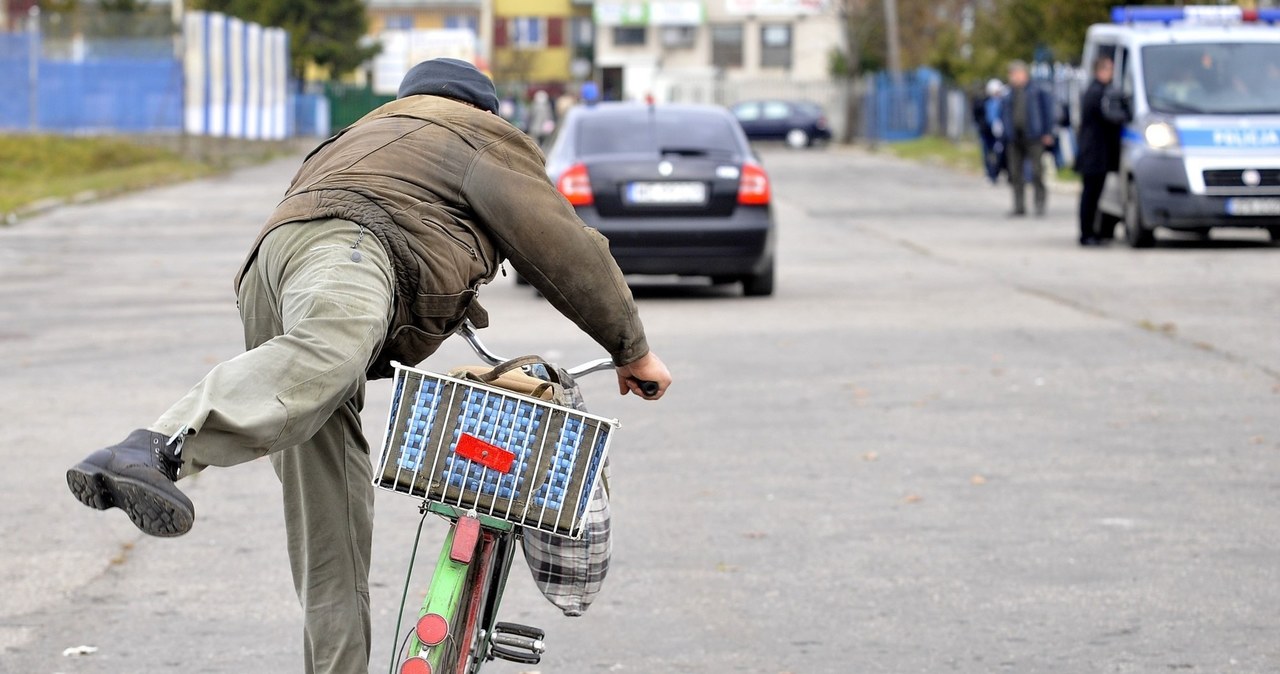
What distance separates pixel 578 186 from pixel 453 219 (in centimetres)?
1066

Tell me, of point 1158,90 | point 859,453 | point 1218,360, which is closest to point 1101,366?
point 1218,360

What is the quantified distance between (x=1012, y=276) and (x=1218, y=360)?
5243mm

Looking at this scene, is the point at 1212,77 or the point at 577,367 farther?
the point at 1212,77

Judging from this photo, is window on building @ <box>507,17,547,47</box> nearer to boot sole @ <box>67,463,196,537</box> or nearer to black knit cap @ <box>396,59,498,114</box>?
black knit cap @ <box>396,59,498,114</box>

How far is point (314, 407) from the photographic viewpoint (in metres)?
3.14

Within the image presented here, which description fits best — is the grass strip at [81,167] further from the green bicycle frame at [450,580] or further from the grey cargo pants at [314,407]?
the green bicycle frame at [450,580]

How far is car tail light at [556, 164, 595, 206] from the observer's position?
46.3ft

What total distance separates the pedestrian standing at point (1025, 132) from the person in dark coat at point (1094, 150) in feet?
14.4

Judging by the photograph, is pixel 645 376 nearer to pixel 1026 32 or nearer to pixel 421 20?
pixel 1026 32

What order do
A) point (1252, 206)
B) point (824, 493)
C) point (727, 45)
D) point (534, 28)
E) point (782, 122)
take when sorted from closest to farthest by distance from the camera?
point (824, 493)
point (1252, 206)
point (782, 122)
point (727, 45)
point (534, 28)

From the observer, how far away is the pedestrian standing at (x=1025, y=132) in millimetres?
23922

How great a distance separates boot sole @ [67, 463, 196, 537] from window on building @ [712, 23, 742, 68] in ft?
300

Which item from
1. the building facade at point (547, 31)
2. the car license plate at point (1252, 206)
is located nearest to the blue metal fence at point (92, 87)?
the car license plate at point (1252, 206)

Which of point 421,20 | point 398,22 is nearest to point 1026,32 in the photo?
point 421,20
